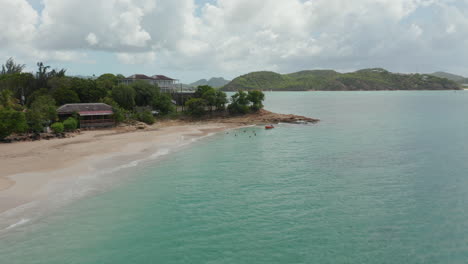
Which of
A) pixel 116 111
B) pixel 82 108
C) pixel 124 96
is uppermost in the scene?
pixel 124 96

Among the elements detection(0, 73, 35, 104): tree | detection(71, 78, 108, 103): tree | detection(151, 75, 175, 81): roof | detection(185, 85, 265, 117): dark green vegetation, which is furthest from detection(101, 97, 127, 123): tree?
detection(151, 75, 175, 81): roof

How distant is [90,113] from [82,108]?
64.2 inches

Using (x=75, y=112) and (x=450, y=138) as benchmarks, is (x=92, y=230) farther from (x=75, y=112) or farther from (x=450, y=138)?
(x=450, y=138)

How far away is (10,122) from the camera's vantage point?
38969 mm

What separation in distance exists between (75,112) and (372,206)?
4493 cm

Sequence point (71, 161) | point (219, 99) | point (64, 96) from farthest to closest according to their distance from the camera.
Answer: point (219, 99) → point (64, 96) → point (71, 161)

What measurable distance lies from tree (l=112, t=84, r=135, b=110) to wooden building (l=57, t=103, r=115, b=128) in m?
5.55

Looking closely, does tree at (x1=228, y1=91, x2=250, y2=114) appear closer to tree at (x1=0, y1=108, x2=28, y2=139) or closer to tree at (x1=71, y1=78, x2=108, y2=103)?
tree at (x1=71, y1=78, x2=108, y2=103)

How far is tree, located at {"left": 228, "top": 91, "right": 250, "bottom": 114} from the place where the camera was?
68938 millimetres

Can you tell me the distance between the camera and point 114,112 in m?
52.5

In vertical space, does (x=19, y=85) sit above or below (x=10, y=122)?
above

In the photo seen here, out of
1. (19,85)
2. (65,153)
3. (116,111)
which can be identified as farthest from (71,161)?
(19,85)

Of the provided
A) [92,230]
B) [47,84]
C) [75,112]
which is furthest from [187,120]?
[92,230]

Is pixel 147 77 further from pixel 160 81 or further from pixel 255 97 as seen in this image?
pixel 255 97
